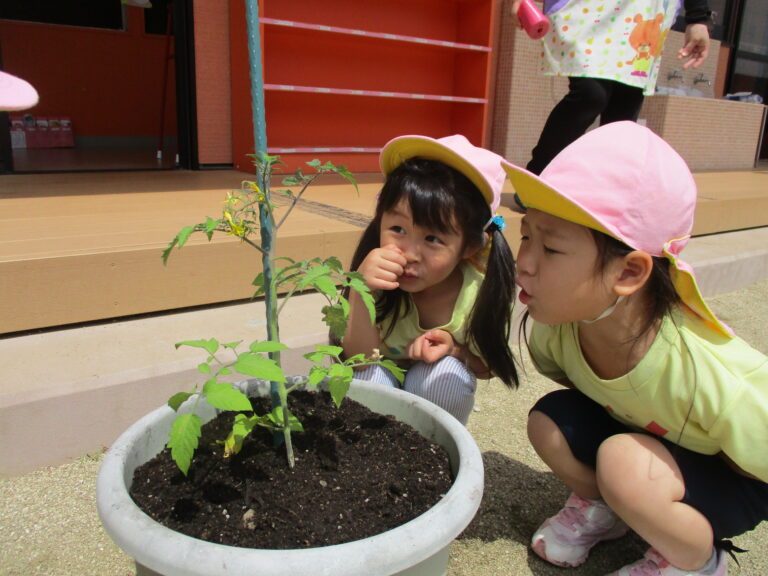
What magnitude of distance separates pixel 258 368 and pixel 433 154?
2.48 feet

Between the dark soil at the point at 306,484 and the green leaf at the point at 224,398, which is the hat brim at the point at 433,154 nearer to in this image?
the dark soil at the point at 306,484

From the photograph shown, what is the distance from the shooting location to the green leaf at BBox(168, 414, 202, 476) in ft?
2.38

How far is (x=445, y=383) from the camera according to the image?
135 centimetres

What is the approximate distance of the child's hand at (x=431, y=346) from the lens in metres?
1.37

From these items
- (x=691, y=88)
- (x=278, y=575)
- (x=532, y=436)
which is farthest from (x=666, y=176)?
(x=691, y=88)

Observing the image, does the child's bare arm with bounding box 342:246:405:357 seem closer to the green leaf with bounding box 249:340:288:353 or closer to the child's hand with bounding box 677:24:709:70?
the green leaf with bounding box 249:340:288:353

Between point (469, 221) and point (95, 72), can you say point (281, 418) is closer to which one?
point (469, 221)

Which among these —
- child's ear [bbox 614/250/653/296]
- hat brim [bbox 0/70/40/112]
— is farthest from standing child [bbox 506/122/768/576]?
hat brim [bbox 0/70/40/112]

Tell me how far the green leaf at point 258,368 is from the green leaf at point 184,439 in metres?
0.09

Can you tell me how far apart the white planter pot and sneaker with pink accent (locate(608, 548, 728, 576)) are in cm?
50

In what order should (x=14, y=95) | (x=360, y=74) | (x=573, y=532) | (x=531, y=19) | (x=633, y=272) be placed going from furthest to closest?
(x=360, y=74)
(x=531, y=19)
(x=573, y=532)
(x=633, y=272)
(x=14, y=95)

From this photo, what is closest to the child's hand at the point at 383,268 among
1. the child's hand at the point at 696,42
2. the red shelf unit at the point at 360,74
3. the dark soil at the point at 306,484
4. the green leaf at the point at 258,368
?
the dark soil at the point at 306,484

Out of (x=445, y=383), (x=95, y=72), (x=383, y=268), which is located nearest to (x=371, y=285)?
(x=383, y=268)

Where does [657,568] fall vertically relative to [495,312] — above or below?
below
